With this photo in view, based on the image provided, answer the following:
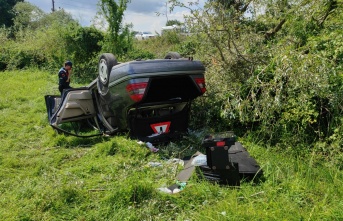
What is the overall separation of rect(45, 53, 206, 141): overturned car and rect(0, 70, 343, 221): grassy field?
0.32m

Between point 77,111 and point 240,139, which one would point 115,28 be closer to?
point 77,111

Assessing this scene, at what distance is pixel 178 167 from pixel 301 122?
1.76 m

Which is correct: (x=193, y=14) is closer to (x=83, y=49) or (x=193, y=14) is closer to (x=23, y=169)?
(x=23, y=169)

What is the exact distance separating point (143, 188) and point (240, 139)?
7.00ft

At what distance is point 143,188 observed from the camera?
115 inches

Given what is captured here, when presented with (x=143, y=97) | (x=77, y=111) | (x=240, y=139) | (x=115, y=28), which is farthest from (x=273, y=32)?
(x=115, y=28)

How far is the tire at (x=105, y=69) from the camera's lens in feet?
14.9

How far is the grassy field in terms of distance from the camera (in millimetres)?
2576

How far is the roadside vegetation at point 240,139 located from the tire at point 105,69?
883 mm

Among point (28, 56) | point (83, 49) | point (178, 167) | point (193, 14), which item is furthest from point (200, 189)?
point (28, 56)

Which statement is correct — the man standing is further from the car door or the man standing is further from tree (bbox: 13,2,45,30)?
tree (bbox: 13,2,45,30)

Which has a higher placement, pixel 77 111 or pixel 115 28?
pixel 115 28

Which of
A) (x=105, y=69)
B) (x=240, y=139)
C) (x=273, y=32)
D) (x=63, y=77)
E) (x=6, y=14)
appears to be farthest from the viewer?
(x=6, y=14)

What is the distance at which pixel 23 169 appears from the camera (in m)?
3.99
